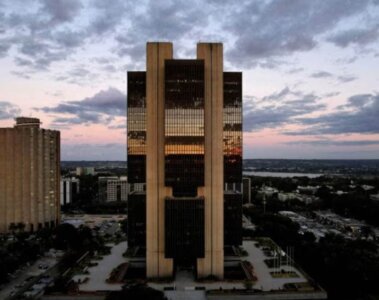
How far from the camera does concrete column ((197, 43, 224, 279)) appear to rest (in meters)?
52.7

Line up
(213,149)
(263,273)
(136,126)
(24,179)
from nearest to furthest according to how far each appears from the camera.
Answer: (213,149) < (263,273) < (136,126) < (24,179)

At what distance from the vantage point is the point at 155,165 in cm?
5247

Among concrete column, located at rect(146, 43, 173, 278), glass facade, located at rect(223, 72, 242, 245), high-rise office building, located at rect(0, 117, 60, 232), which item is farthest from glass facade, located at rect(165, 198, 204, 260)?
high-rise office building, located at rect(0, 117, 60, 232)

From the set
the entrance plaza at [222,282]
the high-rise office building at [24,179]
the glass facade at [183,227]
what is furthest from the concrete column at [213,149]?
the high-rise office building at [24,179]

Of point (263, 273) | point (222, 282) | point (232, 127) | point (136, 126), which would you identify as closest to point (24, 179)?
point (136, 126)

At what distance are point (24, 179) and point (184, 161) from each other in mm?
66134

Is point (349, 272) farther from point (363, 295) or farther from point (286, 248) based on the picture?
point (286, 248)

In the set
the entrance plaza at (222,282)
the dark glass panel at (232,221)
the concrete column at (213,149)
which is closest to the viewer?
the entrance plaza at (222,282)

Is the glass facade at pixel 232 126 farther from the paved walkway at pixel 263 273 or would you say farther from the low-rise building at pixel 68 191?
the low-rise building at pixel 68 191

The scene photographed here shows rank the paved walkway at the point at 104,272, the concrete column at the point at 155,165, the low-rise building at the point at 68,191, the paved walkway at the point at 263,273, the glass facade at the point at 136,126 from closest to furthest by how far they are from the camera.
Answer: the paved walkway at the point at 104,272, the paved walkway at the point at 263,273, the concrete column at the point at 155,165, the glass facade at the point at 136,126, the low-rise building at the point at 68,191

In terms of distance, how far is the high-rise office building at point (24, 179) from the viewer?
10231cm

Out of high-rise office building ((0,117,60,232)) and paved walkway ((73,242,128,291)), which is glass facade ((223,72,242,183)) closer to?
paved walkway ((73,242,128,291))

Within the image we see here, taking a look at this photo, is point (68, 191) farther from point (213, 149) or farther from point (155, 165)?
point (213, 149)

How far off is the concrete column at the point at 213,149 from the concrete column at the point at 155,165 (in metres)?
5.23
